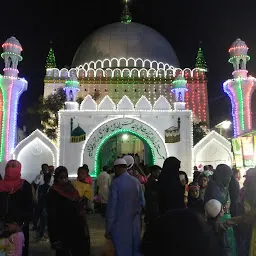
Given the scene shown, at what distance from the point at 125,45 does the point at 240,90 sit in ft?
37.7

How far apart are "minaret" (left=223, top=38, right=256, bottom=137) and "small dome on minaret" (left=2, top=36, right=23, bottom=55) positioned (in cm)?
1077

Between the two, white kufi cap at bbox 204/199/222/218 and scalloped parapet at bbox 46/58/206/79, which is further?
scalloped parapet at bbox 46/58/206/79

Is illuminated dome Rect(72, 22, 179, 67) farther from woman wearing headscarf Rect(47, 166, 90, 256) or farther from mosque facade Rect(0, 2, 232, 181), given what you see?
woman wearing headscarf Rect(47, 166, 90, 256)

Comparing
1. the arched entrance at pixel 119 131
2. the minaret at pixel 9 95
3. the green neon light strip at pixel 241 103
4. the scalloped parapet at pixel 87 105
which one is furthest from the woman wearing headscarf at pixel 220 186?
the green neon light strip at pixel 241 103

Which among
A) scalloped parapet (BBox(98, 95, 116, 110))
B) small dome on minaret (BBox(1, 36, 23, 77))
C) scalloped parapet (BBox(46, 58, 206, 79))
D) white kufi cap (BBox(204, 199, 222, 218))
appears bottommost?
white kufi cap (BBox(204, 199, 222, 218))

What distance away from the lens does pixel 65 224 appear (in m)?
4.33

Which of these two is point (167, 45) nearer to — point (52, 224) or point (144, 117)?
point (144, 117)

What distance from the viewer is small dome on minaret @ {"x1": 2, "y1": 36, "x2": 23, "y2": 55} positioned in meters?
18.6

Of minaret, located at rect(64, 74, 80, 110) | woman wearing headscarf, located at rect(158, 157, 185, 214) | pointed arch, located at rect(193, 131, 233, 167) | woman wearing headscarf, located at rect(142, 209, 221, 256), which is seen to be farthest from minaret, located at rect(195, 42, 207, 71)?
woman wearing headscarf, located at rect(142, 209, 221, 256)

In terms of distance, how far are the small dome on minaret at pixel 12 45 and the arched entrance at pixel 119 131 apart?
6127mm

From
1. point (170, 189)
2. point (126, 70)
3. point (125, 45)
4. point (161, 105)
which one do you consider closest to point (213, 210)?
point (170, 189)

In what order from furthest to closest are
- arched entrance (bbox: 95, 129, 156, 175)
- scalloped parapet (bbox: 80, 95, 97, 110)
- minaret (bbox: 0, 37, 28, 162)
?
minaret (bbox: 0, 37, 28, 162), scalloped parapet (bbox: 80, 95, 97, 110), arched entrance (bbox: 95, 129, 156, 175)

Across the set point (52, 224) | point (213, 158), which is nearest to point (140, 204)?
point (52, 224)

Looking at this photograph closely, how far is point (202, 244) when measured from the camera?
1.47m
